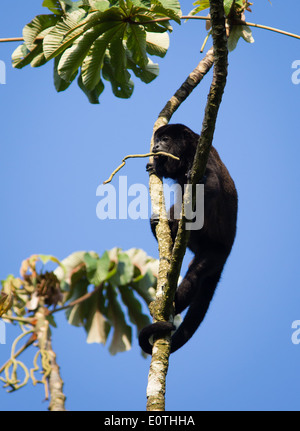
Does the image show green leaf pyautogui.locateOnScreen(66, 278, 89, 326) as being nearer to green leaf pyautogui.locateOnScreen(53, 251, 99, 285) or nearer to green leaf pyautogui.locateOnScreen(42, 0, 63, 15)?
green leaf pyautogui.locateOnScreen(53, 251, 99, 285)

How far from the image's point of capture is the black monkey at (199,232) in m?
5.60

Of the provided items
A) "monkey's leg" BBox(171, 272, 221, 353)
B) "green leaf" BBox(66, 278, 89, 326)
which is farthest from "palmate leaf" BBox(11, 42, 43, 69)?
"green leaf" BBox(66, 278, 89, 326)

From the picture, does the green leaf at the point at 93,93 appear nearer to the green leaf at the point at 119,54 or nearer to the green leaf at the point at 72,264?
the green leaf at the point at 119,54

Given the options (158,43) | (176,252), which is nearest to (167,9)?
(158,43)

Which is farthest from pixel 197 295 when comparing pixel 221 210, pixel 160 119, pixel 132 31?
pixel 132 31

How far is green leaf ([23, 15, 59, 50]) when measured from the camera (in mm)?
5441

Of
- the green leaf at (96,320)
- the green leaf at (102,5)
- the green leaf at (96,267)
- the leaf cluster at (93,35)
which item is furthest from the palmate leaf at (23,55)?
the green leaf at (96,320)

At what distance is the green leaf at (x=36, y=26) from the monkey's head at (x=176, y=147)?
1.56 metres

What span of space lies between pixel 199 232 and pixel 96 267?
3133 mm

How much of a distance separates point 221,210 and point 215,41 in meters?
2.80

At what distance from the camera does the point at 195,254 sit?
6.07 meters

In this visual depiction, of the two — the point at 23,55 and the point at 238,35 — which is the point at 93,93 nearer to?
the point at 23,55

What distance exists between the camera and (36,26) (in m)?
5.49
